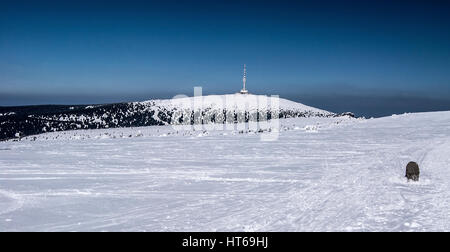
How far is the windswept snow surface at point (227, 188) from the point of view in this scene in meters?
8.18

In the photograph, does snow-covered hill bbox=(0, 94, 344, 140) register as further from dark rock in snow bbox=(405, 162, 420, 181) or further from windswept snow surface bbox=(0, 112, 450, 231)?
dark rock in snow bbox=(405, 162, 420, 181)

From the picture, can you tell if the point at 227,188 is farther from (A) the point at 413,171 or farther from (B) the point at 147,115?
(B) the point at 147,115

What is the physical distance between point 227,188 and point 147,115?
141 feet

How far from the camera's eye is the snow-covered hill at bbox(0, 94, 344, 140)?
47.1m

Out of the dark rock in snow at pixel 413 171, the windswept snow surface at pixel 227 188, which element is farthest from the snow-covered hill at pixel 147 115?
the dark rock in snow at pixel 413 171

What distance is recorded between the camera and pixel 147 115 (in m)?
53.0

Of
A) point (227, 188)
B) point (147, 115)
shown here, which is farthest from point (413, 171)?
point (147, 115)

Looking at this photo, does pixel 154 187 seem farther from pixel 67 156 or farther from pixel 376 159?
pixel 376 159

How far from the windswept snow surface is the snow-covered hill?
25.0 meters

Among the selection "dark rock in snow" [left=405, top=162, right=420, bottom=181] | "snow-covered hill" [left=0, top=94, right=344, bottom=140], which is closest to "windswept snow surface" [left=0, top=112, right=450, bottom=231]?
"dark rock in snow" [left=405, top=162, right=420, bottom=181]

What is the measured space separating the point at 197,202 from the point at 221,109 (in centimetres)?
4399

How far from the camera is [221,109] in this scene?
53750 millimetres

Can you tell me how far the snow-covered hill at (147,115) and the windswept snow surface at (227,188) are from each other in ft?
81.9
